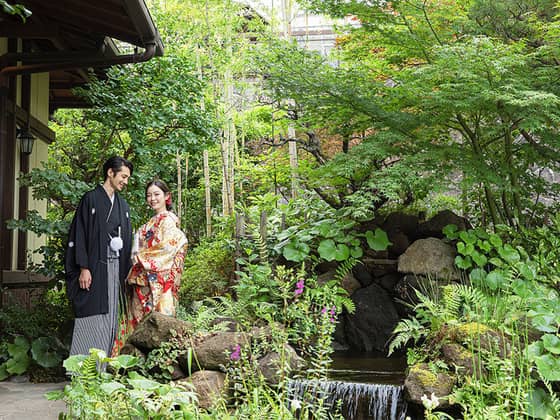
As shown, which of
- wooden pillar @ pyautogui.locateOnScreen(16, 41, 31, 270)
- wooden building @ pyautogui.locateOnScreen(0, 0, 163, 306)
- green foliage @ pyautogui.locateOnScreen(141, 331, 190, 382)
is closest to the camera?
green foliage @ pyautogui.locateOnScreen(141, 331, 190, 382)

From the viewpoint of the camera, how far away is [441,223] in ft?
24.6

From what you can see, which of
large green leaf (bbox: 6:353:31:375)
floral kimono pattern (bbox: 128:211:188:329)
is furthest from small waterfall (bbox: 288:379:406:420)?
large green leaf (bbox: 6:353:31:375)

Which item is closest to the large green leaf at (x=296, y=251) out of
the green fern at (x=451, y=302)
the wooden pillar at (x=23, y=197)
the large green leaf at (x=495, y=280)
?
the large green leaf at (x=495, y=280)

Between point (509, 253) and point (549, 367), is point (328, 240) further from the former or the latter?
point (549, 367)

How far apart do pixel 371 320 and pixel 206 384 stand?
3.41m

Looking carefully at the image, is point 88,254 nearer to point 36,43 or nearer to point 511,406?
point 511,406

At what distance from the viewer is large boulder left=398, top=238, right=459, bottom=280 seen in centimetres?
693

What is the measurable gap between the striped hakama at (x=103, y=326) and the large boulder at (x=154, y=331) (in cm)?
28

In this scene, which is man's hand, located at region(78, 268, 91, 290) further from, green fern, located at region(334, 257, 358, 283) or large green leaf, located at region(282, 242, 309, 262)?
green fern, located at region(334, 257, 358, 283)

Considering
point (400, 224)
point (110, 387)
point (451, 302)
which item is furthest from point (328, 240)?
point (110, 387)

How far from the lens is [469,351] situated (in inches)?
188

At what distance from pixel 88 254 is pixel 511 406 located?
312 centimetres

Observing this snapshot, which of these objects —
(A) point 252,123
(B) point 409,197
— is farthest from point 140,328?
(A) point 252,123

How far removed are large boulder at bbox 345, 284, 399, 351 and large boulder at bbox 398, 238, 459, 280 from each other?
54 cm
